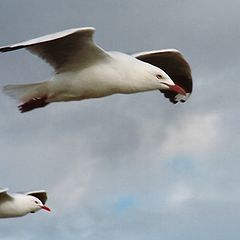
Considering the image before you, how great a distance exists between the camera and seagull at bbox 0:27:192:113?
9680 millimetres

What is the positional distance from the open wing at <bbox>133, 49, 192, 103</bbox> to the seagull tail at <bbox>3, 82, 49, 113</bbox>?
206 centimetres

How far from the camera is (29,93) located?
1018 cm

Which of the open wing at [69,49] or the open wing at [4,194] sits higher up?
the open wing at [4,194]

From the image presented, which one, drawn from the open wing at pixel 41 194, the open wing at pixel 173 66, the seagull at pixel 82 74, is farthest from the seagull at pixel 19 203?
the seagull at pixel 82 74

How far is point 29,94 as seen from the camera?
10.2 meters

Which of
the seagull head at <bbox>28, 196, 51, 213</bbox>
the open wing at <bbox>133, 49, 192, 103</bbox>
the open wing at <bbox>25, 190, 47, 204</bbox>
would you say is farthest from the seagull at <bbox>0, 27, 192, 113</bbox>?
the open wing at <bbox>25, 190, 47, 204</bbox>

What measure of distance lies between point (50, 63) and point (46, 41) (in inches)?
37.7

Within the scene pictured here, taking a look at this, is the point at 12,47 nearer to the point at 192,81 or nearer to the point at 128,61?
the point at 128,61

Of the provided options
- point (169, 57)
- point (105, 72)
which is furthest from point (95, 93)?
point (169, 57)

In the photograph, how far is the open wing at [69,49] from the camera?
9.45 meters

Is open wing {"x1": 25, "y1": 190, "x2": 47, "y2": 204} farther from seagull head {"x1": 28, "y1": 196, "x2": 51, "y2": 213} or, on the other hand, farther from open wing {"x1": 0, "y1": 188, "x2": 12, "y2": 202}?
open wing {"x1": 0, "y1": 188, "x2": 12, "y2": 202}

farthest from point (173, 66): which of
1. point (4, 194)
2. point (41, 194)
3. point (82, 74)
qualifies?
point (41, 194)

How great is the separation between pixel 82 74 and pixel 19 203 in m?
7.20

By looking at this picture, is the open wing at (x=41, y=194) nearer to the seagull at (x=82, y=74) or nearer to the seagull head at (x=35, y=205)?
the seagull head at (x=35, y=205)
